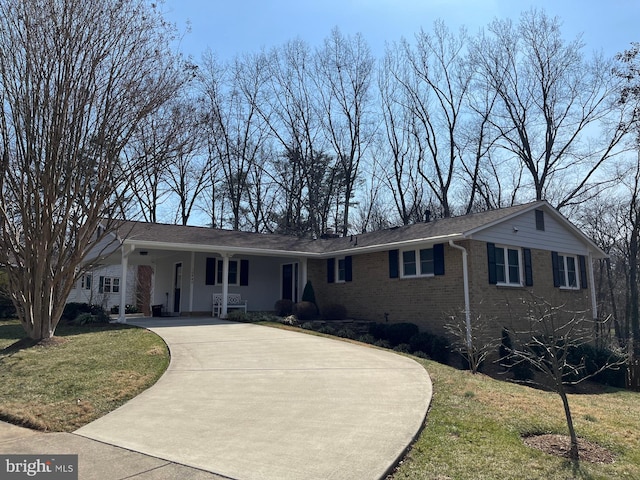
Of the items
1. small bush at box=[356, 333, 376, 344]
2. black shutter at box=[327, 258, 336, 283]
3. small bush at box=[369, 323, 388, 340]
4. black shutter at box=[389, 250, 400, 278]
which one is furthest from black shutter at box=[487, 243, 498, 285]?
black shutter at box=[327, 258, 336, 283]

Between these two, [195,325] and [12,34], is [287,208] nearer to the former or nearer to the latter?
[195,325]

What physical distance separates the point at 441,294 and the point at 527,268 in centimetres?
340

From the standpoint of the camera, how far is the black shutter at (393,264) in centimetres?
1678

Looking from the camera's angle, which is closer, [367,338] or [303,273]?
[367,338]

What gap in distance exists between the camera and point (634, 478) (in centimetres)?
433

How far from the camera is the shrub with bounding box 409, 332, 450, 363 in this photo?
45.3 feet

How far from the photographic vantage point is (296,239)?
73.8 feet

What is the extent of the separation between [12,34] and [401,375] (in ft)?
34.5

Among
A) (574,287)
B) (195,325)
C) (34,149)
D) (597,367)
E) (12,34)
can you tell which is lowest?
(597,367)

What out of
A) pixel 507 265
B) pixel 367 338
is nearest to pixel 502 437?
pixel 367 338

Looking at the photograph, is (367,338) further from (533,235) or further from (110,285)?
(110,285)

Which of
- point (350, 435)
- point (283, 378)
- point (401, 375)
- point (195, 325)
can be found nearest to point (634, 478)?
point (350, 435)

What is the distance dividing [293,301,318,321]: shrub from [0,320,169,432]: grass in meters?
7.01

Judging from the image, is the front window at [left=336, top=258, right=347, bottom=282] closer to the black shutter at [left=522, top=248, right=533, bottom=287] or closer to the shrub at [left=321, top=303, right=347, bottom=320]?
the shrub at [left=321, top=303, right=347, bottom=320]
